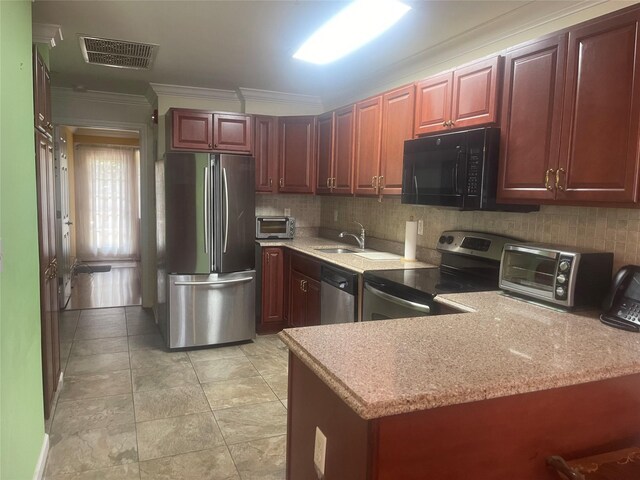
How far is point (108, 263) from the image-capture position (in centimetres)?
828

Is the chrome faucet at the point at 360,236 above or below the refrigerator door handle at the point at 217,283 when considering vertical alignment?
above

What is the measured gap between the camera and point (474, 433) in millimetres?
1190

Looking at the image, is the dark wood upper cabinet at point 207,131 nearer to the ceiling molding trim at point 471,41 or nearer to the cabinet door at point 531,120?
the ceiling molding trim at point 471,41

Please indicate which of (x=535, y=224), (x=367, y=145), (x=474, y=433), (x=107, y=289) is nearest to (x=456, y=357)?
(x=474, y=433)

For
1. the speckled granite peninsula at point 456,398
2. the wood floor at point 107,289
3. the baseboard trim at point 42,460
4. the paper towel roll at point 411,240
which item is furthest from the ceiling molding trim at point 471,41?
the wood floor at point 107,289

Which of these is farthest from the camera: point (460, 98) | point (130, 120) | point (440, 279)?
point (130, 120)

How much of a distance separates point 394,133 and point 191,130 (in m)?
2.03

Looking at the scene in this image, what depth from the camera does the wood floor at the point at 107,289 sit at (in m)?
5.54

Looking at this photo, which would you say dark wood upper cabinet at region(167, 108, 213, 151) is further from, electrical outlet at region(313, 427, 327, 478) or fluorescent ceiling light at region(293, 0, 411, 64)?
electrical outlet at region(313, 427, 327, 478)

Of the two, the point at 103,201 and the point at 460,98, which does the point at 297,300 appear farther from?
the point at 103,201

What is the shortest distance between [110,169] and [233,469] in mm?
7081

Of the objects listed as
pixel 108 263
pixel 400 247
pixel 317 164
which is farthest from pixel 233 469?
pixel 108 263

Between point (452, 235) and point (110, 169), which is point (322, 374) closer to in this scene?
point (452, 235)

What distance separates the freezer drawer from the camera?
3914mm
